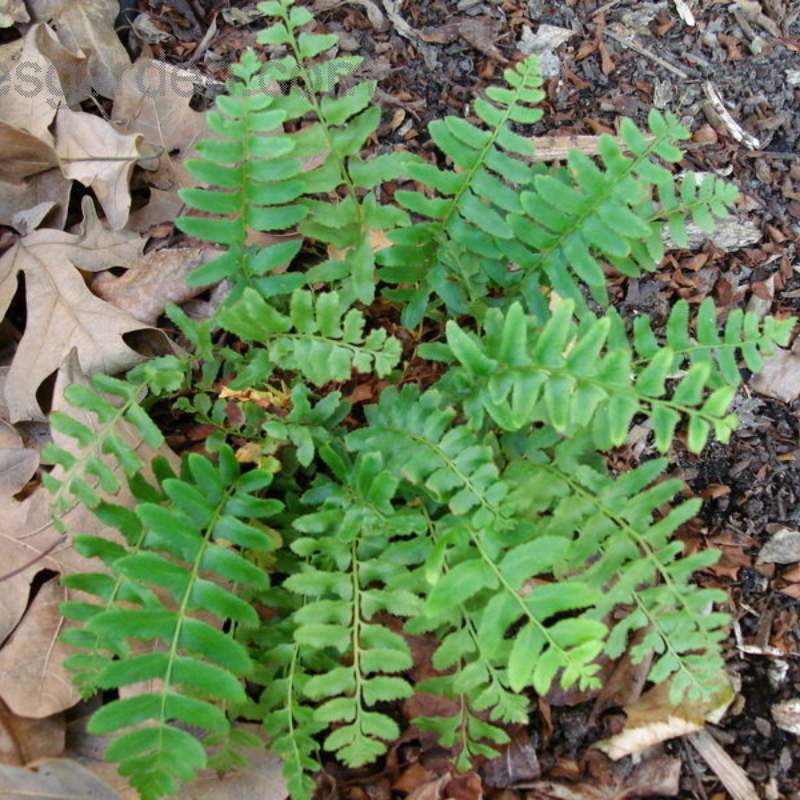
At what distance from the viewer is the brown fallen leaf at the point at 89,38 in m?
3.44

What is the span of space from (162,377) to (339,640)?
861 mm

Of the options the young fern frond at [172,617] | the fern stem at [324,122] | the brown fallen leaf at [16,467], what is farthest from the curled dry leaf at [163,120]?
the young fern frond at [172,617]

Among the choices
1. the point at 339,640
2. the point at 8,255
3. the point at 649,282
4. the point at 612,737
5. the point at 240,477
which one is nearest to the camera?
the point at 339,640

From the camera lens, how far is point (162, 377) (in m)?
2.46

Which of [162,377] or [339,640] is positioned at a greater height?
[162,377]

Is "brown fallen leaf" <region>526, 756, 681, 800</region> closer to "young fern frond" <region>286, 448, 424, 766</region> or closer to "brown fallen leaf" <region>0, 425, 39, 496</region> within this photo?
"young fern frond" <region>286, 448, 424, 766</region>

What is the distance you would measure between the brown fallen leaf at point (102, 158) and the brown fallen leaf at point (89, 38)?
1.09 ft

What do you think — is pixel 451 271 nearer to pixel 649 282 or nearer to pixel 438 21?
pixel 649 282

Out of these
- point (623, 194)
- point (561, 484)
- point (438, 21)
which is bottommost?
point (561, 484)

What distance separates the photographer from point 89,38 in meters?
3.48

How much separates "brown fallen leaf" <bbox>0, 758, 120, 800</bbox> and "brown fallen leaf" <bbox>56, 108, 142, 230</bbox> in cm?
172

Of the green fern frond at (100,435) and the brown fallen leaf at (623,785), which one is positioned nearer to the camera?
the green fern frond at (100,435)

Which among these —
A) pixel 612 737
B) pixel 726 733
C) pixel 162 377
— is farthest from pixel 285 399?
pixel 726 733

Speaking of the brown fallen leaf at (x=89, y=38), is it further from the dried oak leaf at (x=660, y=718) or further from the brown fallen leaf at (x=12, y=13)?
the dried oak leaf at (x=660, y=718)
